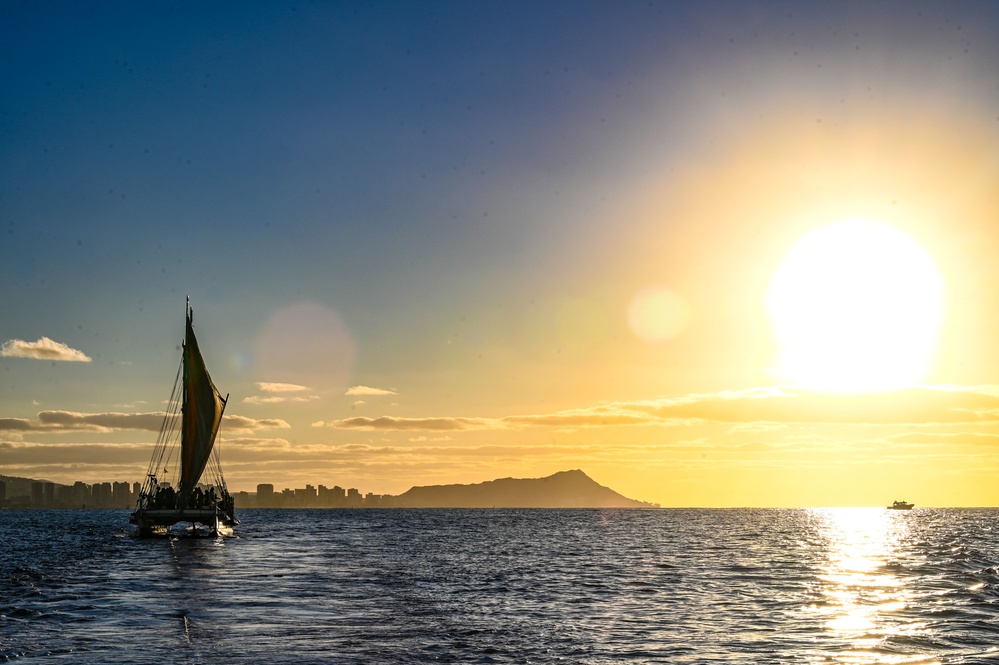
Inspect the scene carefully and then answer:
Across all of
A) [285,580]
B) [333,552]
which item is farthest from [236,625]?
[333,552]

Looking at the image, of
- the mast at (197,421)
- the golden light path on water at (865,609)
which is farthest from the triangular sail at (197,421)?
the golden light path on water at (865,609)

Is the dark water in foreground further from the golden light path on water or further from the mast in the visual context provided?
the mast

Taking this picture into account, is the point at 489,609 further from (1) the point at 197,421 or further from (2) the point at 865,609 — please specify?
(1) the point at 197,421

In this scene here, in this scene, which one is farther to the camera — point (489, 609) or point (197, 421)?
point (197, 421)

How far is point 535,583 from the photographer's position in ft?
169

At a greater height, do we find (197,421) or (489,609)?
(197,421)

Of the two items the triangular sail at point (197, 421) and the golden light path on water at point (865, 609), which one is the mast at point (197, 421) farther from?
the golden light path on water at point (865, 609)

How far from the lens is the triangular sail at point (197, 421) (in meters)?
91.9

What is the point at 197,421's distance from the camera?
9219 cm

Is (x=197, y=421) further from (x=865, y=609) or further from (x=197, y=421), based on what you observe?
(x=865, y=609)

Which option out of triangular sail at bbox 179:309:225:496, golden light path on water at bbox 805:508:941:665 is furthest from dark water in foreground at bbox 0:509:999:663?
triangular sail at bbox 179:309:225:496

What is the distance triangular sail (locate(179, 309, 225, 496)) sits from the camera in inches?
3617

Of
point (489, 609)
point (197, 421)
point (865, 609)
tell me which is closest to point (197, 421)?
point (197, 421)

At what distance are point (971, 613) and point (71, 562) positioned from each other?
57.2m
